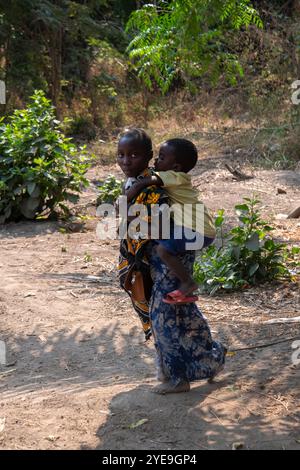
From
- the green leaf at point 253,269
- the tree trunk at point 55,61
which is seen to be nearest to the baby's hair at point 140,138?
the green leaf at point 253,269

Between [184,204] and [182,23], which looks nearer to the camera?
[184,204]

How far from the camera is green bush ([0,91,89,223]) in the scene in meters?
7.52

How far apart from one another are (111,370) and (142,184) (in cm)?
126

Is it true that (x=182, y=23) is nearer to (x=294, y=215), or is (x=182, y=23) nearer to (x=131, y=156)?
(x=131, y=156)

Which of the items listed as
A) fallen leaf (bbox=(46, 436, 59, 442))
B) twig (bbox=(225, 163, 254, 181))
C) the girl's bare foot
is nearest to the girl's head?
the girl's bare foot

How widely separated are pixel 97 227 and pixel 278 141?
4.19 m

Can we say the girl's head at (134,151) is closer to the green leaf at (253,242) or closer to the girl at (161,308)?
the girl at (161,308)

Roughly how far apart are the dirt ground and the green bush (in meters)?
1.12

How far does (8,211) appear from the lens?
767 cm

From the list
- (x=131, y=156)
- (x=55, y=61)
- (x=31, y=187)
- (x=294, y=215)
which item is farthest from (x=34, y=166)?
(x=55, y=61)

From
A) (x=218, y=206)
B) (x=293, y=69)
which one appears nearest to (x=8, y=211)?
(x=218, y=206)

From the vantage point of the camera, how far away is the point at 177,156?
310 centimetres

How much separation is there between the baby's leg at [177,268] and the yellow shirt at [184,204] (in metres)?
0.14
